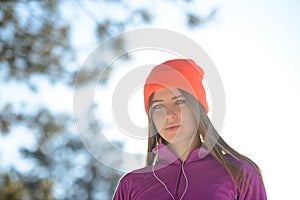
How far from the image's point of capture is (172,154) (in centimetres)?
170

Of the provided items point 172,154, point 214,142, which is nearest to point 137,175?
point 172,154

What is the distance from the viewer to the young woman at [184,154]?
1.57 metres

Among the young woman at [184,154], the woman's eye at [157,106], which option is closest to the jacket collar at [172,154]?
the young woman at [184,154]

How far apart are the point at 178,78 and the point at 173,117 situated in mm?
139

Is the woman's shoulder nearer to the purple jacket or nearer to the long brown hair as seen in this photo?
the purple jacket

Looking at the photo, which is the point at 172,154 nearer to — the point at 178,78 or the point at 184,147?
the point at 184,147

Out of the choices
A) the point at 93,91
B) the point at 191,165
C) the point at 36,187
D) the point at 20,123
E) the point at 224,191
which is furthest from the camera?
the point at 36,187

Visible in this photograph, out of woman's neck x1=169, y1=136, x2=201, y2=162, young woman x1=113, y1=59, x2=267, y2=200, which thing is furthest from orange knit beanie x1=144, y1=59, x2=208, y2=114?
woman's neck x1=169, y1=136, x2=201, y2=162

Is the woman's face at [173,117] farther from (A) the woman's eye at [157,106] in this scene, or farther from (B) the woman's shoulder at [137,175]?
(B) the woman's shoulder at [137,175]

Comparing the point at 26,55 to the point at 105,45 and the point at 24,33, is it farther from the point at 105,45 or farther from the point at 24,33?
the point at 105,45

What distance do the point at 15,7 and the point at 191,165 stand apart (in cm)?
224

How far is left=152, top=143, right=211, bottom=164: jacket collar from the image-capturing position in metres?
1.66

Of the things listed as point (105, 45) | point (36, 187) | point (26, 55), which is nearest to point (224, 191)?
point (105, 45)

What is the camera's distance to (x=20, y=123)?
380 cm
